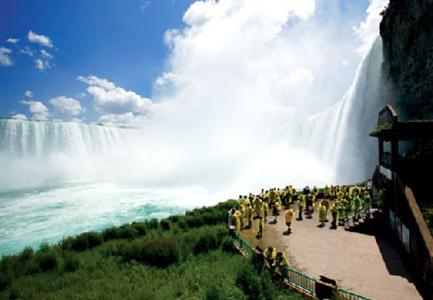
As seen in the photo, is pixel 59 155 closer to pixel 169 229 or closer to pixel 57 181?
pixel 57 181

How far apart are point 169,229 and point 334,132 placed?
103 ft

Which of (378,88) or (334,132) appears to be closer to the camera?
(378,88)

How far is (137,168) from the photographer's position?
73188 mm

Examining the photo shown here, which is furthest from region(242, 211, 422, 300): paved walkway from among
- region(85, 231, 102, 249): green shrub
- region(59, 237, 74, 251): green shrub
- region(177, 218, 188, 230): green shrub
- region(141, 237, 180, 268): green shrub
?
region(59, 237, 74, 251): green shrub

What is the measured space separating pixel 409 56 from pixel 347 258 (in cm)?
2467

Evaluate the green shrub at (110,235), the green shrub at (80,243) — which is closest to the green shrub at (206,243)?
the green shrub at (110,235)

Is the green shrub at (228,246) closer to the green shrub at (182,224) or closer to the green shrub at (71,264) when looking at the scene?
the green shrub at (182,224)

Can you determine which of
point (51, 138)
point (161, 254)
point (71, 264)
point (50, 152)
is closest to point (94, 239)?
point (71, 264)

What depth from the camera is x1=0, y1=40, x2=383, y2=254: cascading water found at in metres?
32.3

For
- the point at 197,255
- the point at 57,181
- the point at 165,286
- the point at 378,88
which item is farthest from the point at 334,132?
the point at 57,181

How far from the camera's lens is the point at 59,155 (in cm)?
6681

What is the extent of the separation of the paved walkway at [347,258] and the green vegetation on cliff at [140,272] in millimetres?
1894

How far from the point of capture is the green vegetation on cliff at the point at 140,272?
972 cm

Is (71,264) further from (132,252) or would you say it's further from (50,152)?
(50,152)
